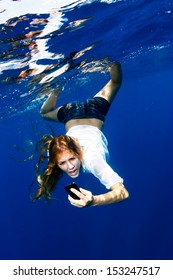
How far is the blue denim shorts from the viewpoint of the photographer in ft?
26.7

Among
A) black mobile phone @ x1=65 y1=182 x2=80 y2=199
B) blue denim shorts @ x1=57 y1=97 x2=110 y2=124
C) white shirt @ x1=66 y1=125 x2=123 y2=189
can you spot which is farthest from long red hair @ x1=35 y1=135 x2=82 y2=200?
blue denim shorts @ x1=57 y1=97 x2=110 y2=124

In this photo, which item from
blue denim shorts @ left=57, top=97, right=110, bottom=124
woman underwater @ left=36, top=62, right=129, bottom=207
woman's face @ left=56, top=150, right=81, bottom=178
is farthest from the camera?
blue denim shorts @ left=57, top=97, right=110, bottom=124

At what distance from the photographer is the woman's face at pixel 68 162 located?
5581 millimetres

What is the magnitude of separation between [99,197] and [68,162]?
1434 mm

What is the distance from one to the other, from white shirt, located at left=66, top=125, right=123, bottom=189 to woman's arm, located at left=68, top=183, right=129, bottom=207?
0.65 ft

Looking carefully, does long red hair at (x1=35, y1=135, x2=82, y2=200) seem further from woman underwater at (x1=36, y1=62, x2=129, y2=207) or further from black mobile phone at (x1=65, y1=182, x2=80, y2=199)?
black mobile phone at (x1=65, y1=182, x2=80, y2=199)

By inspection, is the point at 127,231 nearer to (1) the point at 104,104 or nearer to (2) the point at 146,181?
(2) the point at 146,181

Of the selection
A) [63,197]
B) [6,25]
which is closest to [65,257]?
[63,197]

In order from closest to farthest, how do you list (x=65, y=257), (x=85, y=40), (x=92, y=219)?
(x=85, y=40), (x=65, y=257), (x=92, y=219)

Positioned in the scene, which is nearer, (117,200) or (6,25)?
(117,200)

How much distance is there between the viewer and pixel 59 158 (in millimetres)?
5605

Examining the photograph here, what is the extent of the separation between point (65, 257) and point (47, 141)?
83.0 ft

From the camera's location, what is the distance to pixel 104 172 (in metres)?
5.14

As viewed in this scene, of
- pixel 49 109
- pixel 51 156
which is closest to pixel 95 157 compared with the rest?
pixel 51 156
